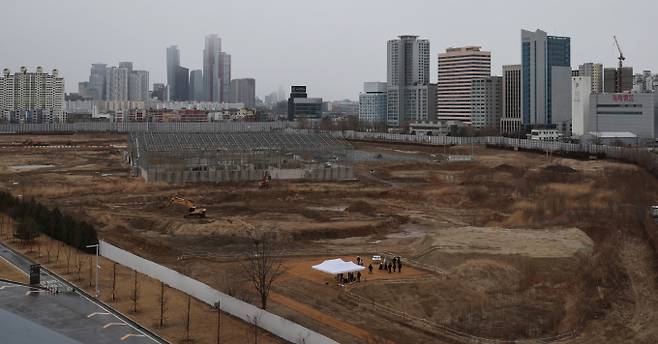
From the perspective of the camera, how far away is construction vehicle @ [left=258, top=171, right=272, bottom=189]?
181 ft

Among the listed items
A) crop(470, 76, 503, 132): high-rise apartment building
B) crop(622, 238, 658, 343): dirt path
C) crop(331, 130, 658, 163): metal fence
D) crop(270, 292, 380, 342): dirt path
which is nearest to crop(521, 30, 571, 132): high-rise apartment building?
crop(470, 76, 503, 132): high-rise apartment building

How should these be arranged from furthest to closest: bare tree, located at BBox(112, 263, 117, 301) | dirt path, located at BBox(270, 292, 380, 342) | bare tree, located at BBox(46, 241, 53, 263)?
bare tree, located at BBox(46, 241, 53, 263), bare tree, located at BBox(112, 263, 117, 301), dirt path, located at BBox(270, 292, 380, 342)

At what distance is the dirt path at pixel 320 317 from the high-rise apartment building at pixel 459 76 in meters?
144

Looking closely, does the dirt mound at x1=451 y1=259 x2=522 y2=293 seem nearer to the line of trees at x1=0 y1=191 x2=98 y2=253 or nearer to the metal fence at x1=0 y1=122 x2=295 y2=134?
the line of trees at x1=0 y1=191 x2=98 y2=253

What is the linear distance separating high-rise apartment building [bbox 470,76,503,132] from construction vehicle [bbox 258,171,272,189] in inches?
4083

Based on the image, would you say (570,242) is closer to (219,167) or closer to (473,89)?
(219,167)

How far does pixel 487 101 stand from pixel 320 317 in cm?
14238

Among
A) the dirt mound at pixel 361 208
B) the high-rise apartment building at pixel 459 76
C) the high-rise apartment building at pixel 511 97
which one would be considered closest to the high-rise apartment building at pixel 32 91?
the high-rise apartment building at pixel 459 76

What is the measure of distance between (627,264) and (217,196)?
3010cm

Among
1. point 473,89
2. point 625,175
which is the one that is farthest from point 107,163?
point 473,89

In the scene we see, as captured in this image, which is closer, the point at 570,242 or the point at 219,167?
the point at 570,242

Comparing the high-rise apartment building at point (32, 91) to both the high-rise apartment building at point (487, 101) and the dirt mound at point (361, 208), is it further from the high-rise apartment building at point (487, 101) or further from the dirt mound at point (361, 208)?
the dirt mound at point (361, 208)

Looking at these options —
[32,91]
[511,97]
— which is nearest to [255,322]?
[511,97]

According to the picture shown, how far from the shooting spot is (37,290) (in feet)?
79.9
